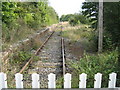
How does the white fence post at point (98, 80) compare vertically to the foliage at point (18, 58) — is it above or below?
above

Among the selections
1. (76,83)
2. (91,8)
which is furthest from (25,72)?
(91,8)

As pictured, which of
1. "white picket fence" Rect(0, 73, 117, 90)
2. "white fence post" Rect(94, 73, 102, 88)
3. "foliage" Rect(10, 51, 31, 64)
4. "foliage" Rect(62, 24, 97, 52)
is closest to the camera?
"white picket fence" Rect(0, 73, 117, 90)

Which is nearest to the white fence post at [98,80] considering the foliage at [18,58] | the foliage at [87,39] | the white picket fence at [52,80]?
the white picket fence at [52,80]

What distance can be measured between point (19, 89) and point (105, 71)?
5.97 feet

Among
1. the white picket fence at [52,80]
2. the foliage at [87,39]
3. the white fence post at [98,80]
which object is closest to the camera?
the white picket fence at [52,80]

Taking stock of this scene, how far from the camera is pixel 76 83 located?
2.97 m

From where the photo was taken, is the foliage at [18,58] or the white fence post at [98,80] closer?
the white fence post at [98,80]

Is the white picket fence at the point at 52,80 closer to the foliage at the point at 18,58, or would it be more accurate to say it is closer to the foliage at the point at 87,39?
the foliage at the point at 18,58

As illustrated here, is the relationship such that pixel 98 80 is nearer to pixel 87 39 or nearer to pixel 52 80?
pixel 52 80

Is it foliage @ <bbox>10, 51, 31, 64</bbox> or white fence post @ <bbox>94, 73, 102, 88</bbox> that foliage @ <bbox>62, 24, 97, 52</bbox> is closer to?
foliage @ <bbox>10, 51, 31, 64</bbox>

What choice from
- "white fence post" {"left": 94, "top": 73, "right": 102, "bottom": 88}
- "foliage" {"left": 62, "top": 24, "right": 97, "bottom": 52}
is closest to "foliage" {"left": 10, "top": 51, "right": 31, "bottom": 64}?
"foliage" {"left": 62, "top": 24, "right": 97, "bottom": 52}

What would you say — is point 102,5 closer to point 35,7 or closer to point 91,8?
point 91,8

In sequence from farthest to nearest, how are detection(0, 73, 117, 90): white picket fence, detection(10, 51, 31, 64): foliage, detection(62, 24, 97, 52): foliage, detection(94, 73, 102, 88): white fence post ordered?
detection(62, 24, 97, 52): foliage → detection(10, 51, 31, 64): foliage → detection(94, 73, 102, 88): white fence post → detection(0, 73, 117, 90): white picket fence

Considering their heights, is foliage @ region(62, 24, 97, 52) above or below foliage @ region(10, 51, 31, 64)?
above
